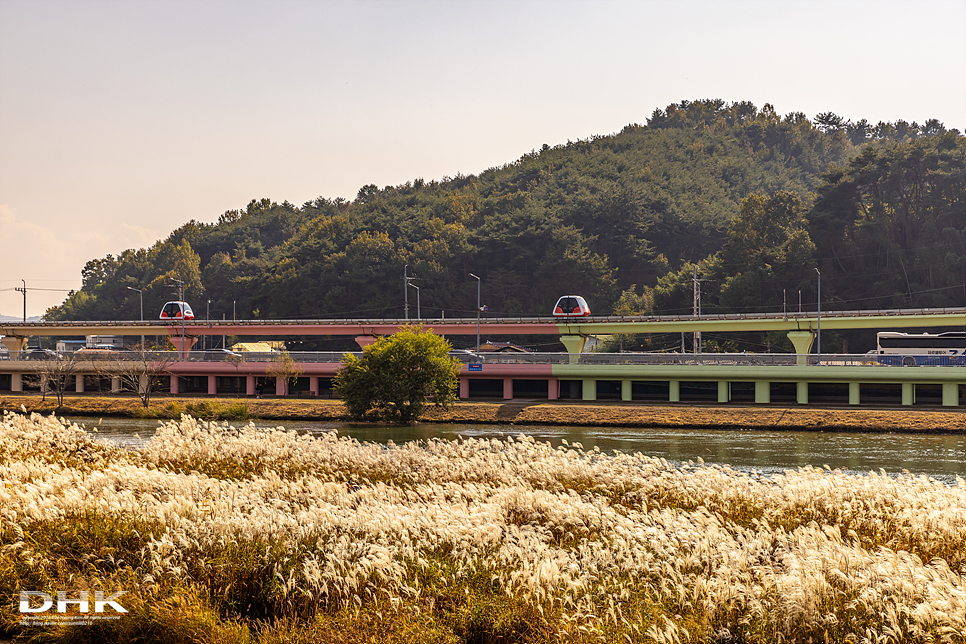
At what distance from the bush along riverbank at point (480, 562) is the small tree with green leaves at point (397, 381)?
119ft

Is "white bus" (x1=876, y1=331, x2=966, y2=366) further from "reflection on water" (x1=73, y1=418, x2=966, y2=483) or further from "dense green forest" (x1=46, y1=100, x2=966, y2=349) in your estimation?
"reflection on water" (x1=73, y1=418, x2=966, y2=483)

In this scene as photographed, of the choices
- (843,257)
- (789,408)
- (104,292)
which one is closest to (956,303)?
(843,257)

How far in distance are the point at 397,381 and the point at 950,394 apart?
39.1 meters

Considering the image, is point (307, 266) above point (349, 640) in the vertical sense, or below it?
above

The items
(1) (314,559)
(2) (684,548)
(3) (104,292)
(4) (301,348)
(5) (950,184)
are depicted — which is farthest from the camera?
(3) (104,292)

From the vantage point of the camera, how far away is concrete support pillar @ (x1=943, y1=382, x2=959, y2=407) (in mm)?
57875

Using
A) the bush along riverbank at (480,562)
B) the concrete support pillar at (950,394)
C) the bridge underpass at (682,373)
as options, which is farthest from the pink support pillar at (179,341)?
the bush along riverbank at (480,562)

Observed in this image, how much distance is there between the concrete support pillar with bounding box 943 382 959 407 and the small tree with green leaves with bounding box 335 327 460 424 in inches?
1377

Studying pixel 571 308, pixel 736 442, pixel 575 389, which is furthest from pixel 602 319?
pixel 736 442

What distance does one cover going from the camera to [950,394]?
58.0 m

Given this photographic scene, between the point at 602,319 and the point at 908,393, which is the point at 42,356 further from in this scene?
the point at 908,393

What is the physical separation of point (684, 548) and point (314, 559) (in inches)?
205

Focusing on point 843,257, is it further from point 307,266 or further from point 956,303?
point 307,266

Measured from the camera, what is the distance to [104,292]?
192625mm
